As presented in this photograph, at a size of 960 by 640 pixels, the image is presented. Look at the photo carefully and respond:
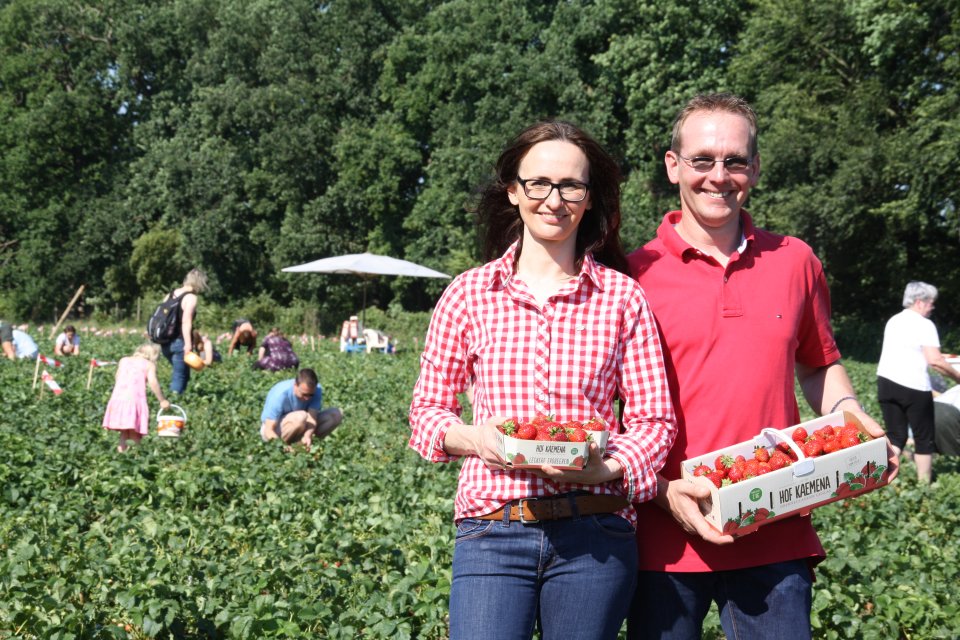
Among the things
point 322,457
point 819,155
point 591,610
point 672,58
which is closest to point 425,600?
point 591,610

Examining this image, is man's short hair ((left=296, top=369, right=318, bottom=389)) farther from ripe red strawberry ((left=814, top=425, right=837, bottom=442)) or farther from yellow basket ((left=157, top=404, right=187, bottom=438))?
ripe red strawberry ((left=814, top=425, right=837, bottom=442))

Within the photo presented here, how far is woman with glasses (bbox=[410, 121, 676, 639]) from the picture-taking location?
8.11 feet

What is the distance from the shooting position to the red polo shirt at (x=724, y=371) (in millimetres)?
2645

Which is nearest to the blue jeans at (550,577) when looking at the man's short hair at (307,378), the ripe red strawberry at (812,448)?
the ripe red strawberry at (812,448)

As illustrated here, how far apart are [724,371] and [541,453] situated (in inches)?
23.6

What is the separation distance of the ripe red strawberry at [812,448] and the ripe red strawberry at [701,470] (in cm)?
26

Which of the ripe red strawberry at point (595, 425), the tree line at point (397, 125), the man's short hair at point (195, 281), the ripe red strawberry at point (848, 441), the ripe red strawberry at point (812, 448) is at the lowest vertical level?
the ripe red strawberry at point (812, 448)

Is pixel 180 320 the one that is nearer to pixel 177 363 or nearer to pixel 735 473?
pixel 177 363

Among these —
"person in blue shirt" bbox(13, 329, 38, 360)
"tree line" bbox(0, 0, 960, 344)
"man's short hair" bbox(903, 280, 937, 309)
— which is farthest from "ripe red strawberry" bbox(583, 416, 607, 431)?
"tree line" bbox(0, 0, 960, 344)

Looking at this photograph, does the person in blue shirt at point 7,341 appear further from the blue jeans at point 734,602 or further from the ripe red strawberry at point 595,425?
the ripe red strawberry at point 595,425

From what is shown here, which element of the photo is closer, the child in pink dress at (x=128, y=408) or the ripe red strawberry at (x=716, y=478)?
the ripe red strawberry at (x=716, y=478)

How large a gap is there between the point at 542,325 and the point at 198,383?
43.1 feet

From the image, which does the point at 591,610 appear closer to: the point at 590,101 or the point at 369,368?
the point at 369,368

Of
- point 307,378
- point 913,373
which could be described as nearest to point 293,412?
point 307,378
